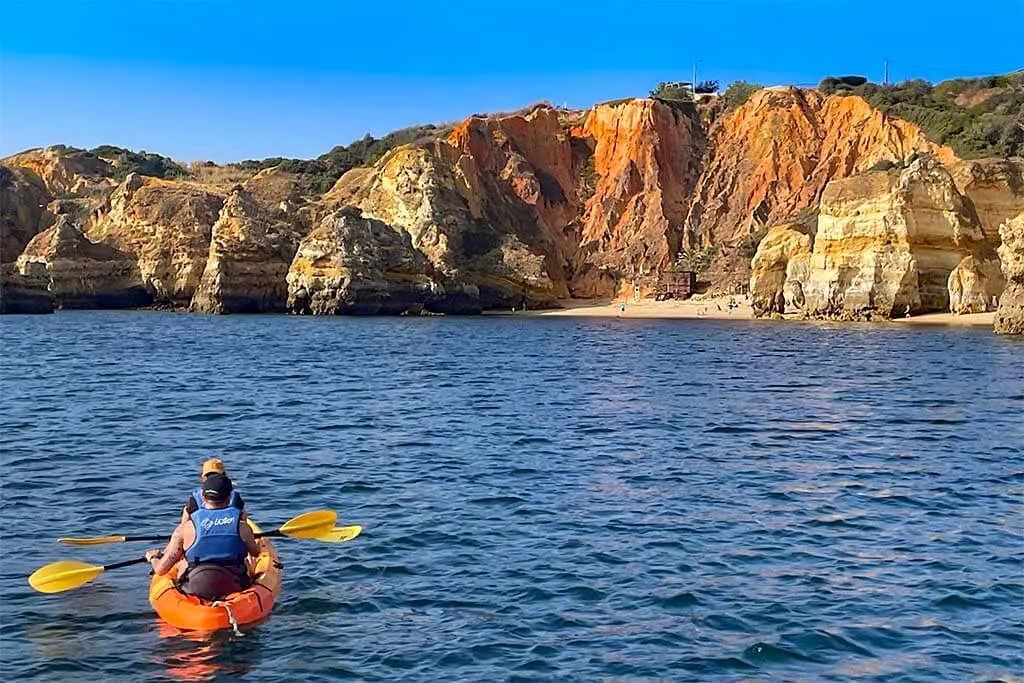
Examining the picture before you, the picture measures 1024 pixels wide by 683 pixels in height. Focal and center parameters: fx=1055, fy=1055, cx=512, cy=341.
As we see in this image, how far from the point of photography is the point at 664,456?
786 inches

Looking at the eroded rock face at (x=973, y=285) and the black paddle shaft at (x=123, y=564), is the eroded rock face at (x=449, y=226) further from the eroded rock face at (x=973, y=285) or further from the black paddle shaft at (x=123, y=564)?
the black paddle shaft at (x=123, y=564)

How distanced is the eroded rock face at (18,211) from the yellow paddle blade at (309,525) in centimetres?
8719

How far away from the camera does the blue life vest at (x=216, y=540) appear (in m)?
11.1

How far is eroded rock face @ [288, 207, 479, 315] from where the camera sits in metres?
72.4

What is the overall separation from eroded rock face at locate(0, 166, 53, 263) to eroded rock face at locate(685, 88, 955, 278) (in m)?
60.7

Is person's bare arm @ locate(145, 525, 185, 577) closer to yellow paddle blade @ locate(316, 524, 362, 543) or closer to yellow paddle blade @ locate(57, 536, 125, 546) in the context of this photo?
yellow paddle blade @ locate(57, 536, 125, 546)

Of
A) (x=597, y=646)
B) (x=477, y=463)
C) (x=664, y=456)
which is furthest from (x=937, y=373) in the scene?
(x=597, y=646)

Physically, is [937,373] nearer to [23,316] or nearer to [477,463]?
[477,463]

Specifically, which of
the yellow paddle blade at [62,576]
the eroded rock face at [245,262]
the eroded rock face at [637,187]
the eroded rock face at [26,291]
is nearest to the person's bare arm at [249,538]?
the yellow paddle blade at [62,576]

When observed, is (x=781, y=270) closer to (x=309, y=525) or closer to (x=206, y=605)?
(x=309, y=525)

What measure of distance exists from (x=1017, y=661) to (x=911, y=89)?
4047 inches

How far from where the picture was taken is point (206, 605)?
35.1 feet

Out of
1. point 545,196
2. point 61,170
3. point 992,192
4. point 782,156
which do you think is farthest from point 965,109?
point 61,170

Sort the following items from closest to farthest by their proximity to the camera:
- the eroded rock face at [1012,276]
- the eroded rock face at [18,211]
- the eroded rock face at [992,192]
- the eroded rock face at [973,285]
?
1. the eroded rock face at [1012,276]
2. the eroded rock face at [973,285]
3. the eroded rock face at [992,192]
4. the eroded rock face at [18,211]
